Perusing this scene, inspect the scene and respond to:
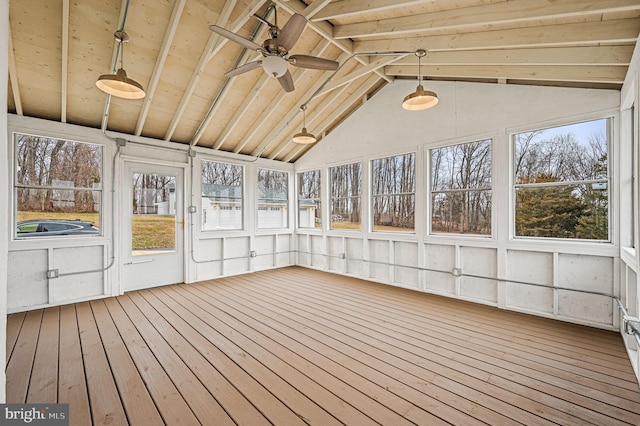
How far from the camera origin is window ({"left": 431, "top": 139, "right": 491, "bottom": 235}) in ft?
15.0

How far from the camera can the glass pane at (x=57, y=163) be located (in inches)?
173

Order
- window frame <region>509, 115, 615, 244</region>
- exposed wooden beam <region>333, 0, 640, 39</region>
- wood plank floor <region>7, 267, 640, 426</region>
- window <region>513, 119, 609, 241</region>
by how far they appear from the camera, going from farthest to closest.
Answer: window <region>513, 119, 609, 241</region> < window frame <region>509, 115, 615, 244</region> < exposed wooden beam <region>333, 0, 640, 39</region> < wood plank floor <region>7, 267, 640, 426</region>

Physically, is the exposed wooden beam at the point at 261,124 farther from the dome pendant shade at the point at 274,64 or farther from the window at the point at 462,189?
the window at the point at 462,189

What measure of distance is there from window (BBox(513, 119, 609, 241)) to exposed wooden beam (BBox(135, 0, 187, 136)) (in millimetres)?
4780

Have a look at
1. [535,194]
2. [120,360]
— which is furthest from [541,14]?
[120,360]

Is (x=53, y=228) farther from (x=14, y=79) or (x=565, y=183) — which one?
(x=565, y=183)

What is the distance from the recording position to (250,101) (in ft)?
16.4

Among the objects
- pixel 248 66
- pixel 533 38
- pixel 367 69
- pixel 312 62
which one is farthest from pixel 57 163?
pixel 533 38

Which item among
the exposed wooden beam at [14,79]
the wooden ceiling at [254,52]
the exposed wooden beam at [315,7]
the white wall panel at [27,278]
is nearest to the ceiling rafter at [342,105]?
the wooden ceiling at [254,52]

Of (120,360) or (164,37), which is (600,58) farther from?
(120,360)

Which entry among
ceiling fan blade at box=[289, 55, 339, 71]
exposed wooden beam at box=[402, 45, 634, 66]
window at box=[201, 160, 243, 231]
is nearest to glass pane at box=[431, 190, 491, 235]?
exposed wooden beam at box=[402, 45, 634, 66]

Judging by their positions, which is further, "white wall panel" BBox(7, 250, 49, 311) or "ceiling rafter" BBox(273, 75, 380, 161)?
"ceiling rafter" BBox(273, 75, 380, 161)

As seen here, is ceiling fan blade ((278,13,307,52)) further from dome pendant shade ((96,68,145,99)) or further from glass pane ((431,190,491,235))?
glass pane ((431,190,491,235))

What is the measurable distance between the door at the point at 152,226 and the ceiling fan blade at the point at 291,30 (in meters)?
4.17
